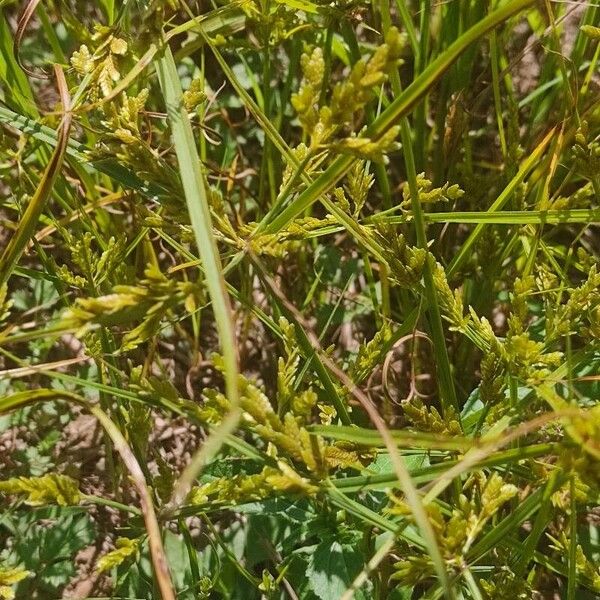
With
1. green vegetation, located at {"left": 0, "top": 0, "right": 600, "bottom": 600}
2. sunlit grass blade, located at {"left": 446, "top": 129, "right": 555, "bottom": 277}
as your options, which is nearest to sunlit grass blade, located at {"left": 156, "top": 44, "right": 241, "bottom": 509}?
green vegetation, located at {"left": 0, "top": 0, "right": 600, "bottom": 600}

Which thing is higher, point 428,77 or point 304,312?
point 428,77

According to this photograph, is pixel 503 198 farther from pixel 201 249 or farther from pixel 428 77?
pixel 201 249

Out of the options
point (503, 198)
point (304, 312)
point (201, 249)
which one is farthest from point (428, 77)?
point (304, 312)

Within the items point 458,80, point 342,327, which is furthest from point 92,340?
point 458,80

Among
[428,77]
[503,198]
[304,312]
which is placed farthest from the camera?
[304,312]

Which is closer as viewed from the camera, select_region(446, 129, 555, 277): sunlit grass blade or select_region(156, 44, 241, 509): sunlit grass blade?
select_region(156, 44, 241, 509): sunlit grass blade

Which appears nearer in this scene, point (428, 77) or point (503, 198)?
point (428, 77)

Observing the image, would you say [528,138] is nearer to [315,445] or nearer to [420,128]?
[420,128]

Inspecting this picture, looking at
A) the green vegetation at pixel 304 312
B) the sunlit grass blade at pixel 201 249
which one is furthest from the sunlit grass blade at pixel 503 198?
the sunlit grass blade at pixel 201 249

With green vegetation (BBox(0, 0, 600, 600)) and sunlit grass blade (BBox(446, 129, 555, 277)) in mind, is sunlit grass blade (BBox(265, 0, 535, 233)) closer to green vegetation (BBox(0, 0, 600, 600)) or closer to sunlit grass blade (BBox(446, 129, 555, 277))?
green vegetation (BBox(0, 0, 600, 600))
